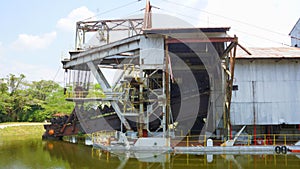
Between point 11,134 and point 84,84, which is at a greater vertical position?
point 84,84

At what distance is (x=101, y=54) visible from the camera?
19672 mm

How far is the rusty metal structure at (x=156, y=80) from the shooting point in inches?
658

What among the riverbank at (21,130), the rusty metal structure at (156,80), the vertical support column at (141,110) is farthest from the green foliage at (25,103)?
the vertical support column at (141,110)

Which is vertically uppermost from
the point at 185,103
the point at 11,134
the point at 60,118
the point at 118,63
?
the point at 118,63

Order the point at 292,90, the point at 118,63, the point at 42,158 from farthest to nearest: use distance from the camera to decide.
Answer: the point at 118,63
the point at 292,90
the point at 42,158

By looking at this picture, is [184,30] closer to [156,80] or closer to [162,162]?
[156,80]

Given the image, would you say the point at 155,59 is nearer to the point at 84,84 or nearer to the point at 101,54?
the point at 101,54

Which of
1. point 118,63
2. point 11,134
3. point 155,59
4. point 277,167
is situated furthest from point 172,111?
point 11,134

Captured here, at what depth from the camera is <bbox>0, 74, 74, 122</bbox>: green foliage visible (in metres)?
43.6

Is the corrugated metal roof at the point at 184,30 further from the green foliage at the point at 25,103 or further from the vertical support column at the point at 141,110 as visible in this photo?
the green foliage at the point at 25,103

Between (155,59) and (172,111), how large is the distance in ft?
14.8

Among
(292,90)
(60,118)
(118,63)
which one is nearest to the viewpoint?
(292,90)

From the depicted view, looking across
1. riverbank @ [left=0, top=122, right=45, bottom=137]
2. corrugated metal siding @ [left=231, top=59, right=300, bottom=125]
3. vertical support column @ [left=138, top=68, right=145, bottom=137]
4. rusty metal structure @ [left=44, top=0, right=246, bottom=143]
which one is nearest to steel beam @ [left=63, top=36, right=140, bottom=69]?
rusty metal structure @ [left=44, top=0, right=246, bottom=143]

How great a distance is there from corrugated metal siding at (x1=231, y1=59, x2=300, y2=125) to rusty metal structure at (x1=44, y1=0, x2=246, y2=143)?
1.12m
